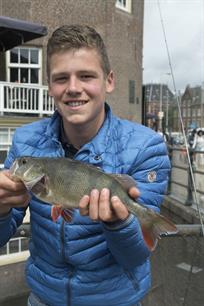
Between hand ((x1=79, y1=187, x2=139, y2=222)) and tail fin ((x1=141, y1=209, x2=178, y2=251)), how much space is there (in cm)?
11

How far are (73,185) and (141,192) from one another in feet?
1.21

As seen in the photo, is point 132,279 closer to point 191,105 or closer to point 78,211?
point 78,211

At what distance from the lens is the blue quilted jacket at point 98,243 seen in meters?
2.10

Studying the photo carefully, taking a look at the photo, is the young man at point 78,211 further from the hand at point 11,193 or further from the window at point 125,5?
the window at point 125,5

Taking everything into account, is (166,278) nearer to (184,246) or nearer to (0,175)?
(184,246)

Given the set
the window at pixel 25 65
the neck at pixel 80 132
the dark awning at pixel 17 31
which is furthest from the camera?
the window at pixel 25 65

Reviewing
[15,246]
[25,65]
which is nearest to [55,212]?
[15,246]

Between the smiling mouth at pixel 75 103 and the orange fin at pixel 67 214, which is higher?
the smiling mouth at pixel 75 103

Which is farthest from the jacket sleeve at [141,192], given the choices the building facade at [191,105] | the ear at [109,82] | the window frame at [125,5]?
the building facade at [191,105]

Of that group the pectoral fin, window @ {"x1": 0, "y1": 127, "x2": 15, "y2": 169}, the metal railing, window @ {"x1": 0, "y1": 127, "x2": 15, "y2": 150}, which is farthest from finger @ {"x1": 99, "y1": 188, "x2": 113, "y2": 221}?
window @ {"x1": 0, "y1": 127, "x2": 15, "y2": 150}

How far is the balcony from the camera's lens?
1633 cm

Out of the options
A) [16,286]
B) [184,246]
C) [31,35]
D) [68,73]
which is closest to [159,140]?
[68,73]

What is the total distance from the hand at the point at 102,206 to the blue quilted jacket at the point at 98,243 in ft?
0.58

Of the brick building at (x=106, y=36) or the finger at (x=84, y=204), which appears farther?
the brick building at (x=106, y=36)
